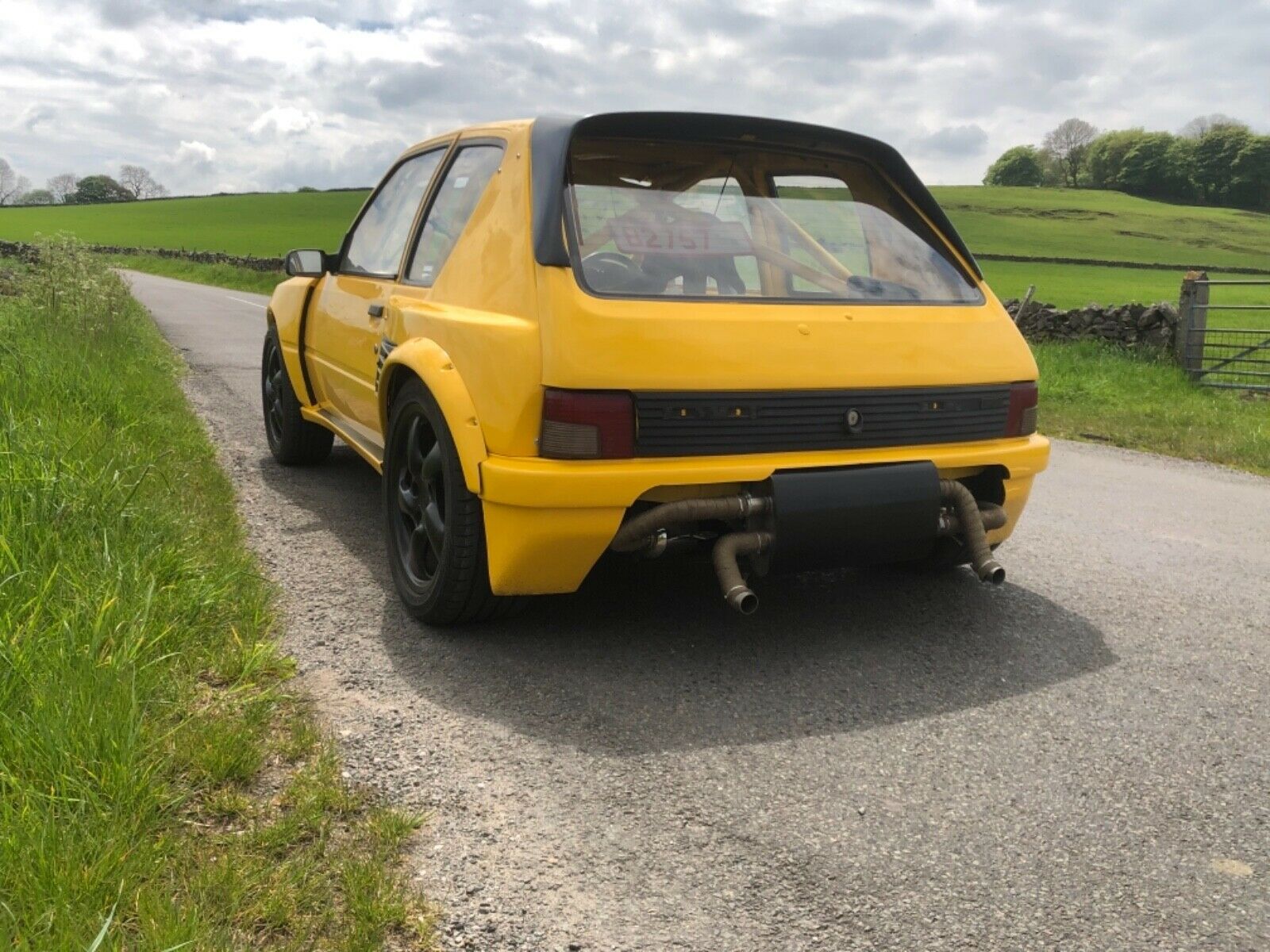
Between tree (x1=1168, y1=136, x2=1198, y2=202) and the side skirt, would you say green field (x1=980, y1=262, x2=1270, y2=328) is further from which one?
tree (x1=1168, y1=136, x2=1198, y2=202)

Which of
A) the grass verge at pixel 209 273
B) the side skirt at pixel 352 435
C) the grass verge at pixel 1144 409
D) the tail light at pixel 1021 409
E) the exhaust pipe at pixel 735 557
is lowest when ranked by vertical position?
the grass verge at pixel 1144 409

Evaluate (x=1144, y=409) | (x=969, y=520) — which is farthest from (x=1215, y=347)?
(x=969, y=520)

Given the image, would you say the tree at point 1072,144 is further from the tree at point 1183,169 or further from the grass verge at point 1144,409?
the grass verge at point 1144,409

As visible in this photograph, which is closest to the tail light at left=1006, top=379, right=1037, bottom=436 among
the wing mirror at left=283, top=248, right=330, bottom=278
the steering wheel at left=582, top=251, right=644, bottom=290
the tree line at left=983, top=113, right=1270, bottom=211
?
the steering wheel at left=582, top=251, right=644, bottom=290

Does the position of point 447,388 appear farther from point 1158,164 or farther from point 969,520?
point 1158,164

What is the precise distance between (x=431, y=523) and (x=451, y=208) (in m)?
1.28

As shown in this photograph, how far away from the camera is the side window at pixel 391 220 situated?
466 centimetres

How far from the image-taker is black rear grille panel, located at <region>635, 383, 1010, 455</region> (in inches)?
125

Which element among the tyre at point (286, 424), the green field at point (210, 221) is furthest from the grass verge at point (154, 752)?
the green field at point (210, 221)

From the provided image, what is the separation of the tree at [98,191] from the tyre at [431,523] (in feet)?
393

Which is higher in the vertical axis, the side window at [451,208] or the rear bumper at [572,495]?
the side window at [451,208]

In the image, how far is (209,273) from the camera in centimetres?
3681

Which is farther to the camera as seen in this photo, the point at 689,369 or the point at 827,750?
the point at 689,369

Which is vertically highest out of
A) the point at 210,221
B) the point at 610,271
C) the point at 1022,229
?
the point at 210,221
